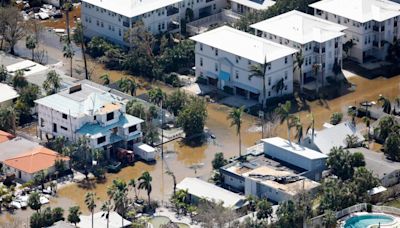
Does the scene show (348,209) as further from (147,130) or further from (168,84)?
(168,84)

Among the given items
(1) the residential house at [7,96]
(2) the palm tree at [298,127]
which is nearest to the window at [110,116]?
(1) the residential house at [7,96]

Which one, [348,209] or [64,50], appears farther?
[64,50]

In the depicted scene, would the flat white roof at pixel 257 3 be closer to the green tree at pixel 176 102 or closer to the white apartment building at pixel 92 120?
the green tree at pixel 176 102

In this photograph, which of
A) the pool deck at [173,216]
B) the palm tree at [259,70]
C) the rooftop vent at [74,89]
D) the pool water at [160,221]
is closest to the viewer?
the pool water at [160,221]

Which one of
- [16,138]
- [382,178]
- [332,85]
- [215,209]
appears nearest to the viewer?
[215,209]

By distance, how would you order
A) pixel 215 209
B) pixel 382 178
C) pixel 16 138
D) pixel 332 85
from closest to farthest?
pixel 215 209 < pixel 382 178 < pixel 16 138 < pixel 332 85

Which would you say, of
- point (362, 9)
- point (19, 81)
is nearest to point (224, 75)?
point (362, 9)

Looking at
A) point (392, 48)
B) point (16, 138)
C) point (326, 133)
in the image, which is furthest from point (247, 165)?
point (392, 48)
